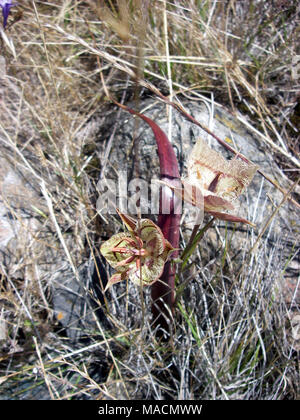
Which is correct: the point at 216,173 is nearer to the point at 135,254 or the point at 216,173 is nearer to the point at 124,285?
the point at 135,254

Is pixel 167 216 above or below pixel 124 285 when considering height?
above

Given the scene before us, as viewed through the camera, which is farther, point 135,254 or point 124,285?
point 124,285

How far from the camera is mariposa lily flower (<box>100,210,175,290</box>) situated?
763 mm

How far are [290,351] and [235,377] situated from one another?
0.66 ft

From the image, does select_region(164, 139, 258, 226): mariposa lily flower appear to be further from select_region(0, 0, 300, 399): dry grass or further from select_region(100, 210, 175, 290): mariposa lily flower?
select_region(0, 0, 300, 399): dry grass

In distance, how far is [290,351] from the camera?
1.06 meters

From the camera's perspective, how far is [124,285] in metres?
1.25

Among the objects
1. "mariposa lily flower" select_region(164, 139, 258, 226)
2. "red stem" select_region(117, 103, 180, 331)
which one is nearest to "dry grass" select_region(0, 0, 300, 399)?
"red stem" select_region(117, 103, 180, 331)

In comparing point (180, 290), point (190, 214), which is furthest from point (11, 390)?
point (190, 214)

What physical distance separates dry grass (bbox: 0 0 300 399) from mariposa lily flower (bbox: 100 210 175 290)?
0.15 meters

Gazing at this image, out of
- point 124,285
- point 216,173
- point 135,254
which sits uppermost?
point 216,173

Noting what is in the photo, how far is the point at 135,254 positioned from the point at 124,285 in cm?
51

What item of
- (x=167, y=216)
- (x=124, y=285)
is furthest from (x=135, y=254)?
(x=124, y=285)

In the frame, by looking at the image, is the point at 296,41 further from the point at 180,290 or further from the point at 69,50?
the point at 180,290
